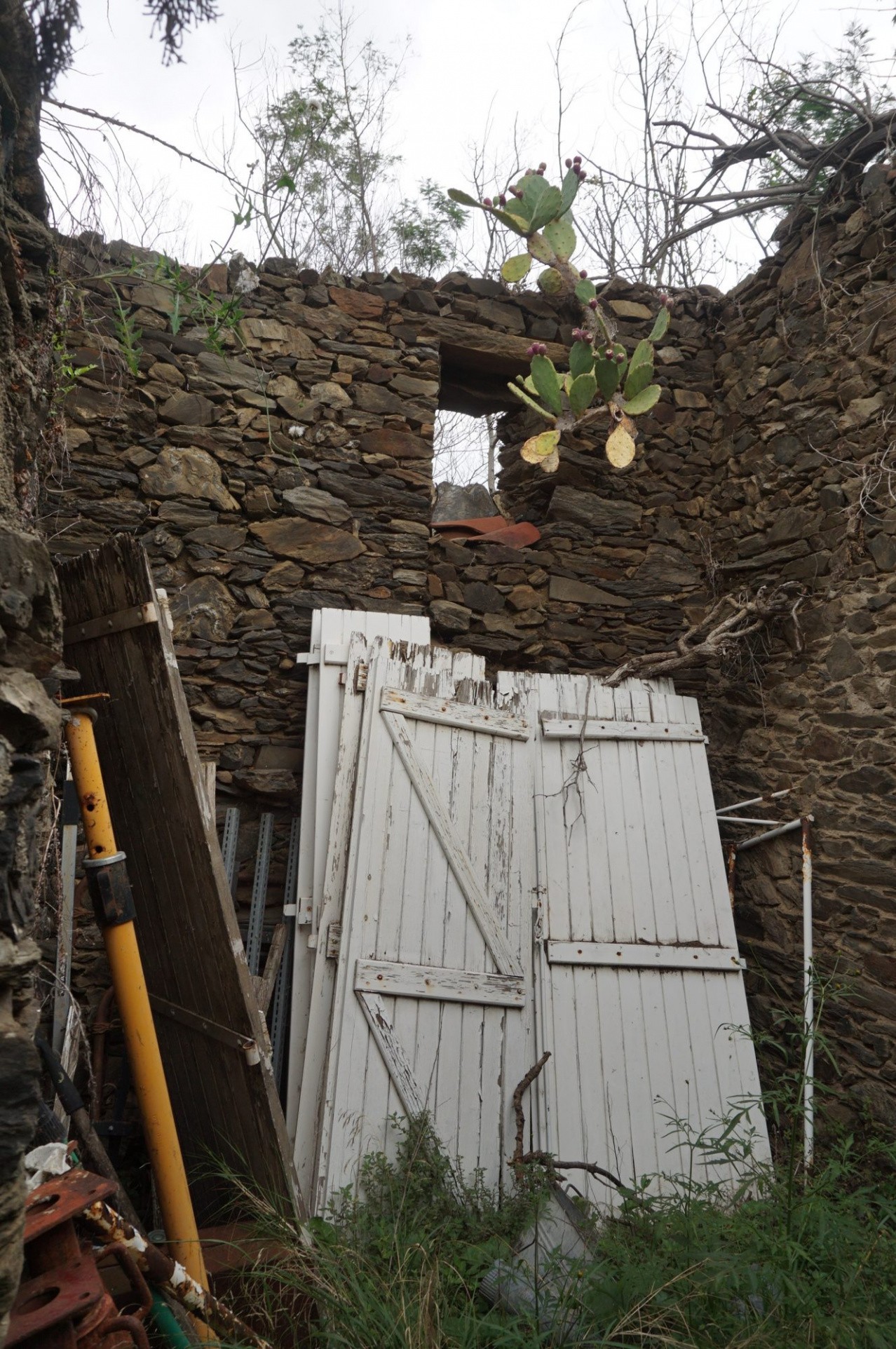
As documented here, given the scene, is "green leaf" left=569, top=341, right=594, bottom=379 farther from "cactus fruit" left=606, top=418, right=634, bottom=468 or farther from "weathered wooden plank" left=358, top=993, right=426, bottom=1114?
"weathered wooden plank" left=358, top=993, right=426, bottom=1114

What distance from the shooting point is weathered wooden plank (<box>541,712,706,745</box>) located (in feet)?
12.7

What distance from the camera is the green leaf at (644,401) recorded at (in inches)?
173

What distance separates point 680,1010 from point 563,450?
2.71 meters

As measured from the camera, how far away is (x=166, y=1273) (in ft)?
5.72

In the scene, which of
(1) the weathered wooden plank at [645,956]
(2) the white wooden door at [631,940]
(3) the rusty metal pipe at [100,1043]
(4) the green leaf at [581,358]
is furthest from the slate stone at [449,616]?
(3) the rusty metal pipe at [100,1043]

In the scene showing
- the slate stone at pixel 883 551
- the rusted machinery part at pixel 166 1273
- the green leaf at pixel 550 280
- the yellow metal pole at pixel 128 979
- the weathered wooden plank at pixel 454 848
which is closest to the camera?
the rusted machinery part at pixel 166 1273

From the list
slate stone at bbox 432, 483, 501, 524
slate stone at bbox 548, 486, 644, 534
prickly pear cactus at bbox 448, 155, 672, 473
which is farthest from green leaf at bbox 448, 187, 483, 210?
slate stone at bbox 432, 483, 501, 524

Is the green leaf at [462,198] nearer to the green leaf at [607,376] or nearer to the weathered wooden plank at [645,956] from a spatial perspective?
the green leaf at [607,376]

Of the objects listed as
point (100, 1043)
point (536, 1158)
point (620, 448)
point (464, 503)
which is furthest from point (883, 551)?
point (464, 503)

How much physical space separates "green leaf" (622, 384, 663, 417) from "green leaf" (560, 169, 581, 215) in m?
0.94

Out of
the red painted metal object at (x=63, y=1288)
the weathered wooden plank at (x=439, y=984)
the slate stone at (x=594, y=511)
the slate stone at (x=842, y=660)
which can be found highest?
the slate stone at (x=594, y=511)

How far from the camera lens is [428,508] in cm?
437

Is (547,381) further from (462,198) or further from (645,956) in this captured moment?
(645,956)

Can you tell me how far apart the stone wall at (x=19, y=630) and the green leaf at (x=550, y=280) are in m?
3.21
